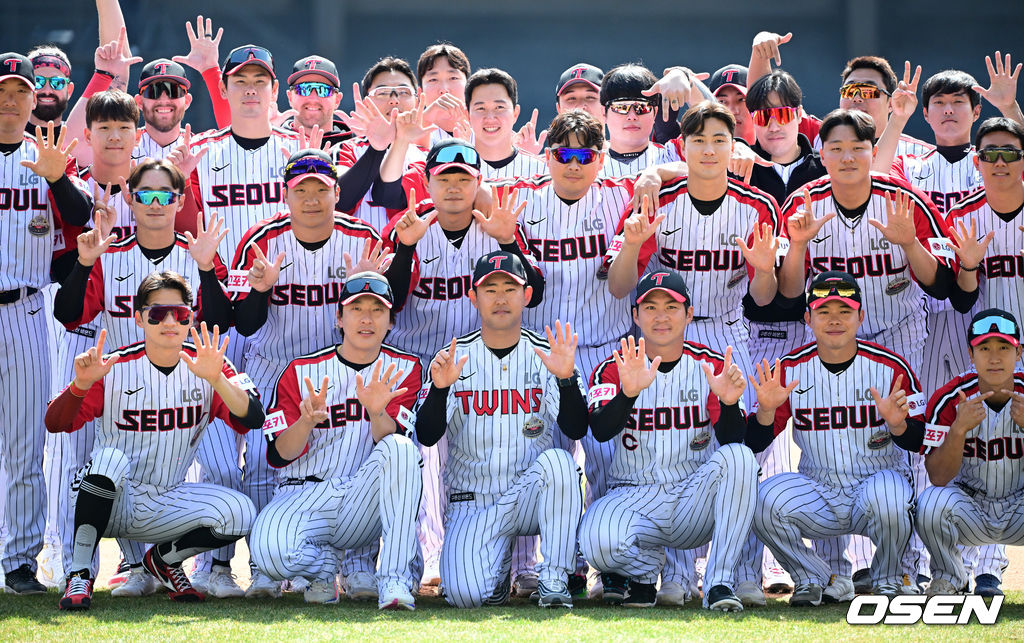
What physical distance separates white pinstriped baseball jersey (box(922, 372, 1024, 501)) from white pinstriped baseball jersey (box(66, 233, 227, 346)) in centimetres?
299

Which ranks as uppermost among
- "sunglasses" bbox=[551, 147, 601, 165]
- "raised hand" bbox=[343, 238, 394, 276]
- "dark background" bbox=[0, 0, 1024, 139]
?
"dark background" bbox=[0, 0, 1024, 139]

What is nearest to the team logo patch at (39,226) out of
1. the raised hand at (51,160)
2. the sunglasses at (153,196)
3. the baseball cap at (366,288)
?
the raised hand at (51,160)

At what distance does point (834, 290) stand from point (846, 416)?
51 cm

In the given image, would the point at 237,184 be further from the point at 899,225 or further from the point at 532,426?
the point at 899,225

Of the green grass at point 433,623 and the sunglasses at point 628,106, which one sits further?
the sunglasses at point 628,106

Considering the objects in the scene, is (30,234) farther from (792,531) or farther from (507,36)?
(507,36)

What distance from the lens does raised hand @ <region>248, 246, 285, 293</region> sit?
532cm

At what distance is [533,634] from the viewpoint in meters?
4.34

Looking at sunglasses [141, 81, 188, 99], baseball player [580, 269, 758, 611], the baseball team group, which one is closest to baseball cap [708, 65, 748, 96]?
the baseball team group

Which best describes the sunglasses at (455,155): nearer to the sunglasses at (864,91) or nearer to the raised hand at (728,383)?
the raised hand at (728,383)

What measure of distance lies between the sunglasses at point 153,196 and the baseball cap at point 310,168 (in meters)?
0.49

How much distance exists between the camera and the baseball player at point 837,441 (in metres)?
5.01

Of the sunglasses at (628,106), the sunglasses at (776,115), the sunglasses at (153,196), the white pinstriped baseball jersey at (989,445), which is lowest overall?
the white pinstriped baseball jersey at (989,445)

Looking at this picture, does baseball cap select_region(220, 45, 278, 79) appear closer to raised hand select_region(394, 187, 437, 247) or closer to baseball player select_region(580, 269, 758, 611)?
raised hand select_region(394, 187, 437, 247)
